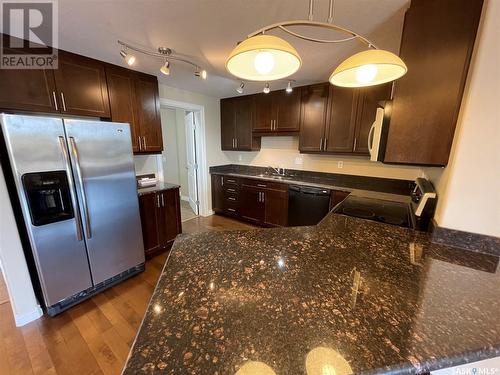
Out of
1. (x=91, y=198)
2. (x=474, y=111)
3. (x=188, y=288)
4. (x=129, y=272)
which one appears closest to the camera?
(x=188, y=288)

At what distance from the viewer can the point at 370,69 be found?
0.96 metres

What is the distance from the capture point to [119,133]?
1.97m

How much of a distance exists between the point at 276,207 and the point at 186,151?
95.9 inches

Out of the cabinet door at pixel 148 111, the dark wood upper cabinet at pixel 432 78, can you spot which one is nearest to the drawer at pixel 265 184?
the cabinet door at pixel 148 111

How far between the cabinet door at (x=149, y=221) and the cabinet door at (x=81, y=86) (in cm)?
106

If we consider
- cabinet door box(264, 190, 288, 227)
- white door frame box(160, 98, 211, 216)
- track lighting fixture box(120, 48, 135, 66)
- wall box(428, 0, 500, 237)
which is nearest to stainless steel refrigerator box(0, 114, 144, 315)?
track lighting fixture box(120, 48, 135, 66)

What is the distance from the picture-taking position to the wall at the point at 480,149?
94 cm

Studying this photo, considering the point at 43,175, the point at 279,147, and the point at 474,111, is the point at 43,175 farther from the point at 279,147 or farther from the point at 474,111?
the point at 279,147

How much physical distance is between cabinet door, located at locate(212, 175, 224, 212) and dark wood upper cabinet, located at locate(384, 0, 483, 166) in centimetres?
311

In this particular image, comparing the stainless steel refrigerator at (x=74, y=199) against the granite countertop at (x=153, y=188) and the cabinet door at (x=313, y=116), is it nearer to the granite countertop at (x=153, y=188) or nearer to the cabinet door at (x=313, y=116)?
the granite countertop at (x=153, y=188)

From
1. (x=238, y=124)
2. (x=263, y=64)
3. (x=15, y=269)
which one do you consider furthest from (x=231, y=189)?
(x=263, y=64)

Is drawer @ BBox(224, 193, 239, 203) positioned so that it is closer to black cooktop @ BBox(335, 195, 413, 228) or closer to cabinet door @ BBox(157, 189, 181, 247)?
cabinet door @ BBox(157, 189, 181, 247)

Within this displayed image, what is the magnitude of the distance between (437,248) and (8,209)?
2875 mm

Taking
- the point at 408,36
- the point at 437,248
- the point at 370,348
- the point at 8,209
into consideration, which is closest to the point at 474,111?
the point at 408,36
